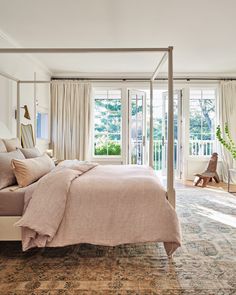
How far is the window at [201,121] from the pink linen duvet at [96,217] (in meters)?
5.08

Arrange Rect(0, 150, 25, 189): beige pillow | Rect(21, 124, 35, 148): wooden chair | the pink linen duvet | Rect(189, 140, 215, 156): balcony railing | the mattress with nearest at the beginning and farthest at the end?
the pink linen duvet < the mattress < Rect(0, 150, 25, 189): beige pillow < Rect(21, 124, 35, 148): wooden chair < Rect(189, 140, 215, 156): balcony railing

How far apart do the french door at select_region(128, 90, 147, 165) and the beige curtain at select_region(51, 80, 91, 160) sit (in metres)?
1.04

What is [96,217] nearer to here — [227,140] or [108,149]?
[108,149]

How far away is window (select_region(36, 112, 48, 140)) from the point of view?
6.36 metres

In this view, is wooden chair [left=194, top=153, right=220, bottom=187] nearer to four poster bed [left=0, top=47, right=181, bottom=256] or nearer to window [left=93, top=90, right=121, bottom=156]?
window [left=93, top=90, right=121, bottom=156]

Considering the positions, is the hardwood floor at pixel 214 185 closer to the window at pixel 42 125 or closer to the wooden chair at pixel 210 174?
the wooden chair at pixel 210 174

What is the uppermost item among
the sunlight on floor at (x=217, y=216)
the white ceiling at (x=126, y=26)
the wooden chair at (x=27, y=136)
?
the white ceiling at (x=126, y=26)

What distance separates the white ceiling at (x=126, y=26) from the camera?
3486 millimetres

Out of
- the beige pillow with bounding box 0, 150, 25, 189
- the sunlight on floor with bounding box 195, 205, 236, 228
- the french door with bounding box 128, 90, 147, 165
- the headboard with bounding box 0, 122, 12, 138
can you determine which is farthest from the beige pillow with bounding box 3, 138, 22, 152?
the french door with bounding box 128, 90, 147, 165

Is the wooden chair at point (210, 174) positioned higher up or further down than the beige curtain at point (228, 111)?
further down

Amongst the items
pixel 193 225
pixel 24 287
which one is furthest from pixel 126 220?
pixel 193 225

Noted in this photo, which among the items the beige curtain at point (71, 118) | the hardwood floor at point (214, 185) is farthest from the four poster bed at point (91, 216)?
the beige curtain at point (71, 118)

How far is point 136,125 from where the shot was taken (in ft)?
24.3

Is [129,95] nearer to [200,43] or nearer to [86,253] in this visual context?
[200,43]
